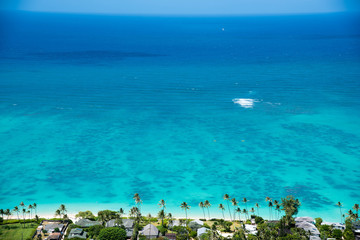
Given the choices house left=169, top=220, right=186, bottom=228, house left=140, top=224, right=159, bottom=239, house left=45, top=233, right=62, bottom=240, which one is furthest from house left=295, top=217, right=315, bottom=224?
house left=45, top=233, right=62, bottom=240

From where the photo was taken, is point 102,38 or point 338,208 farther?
point 102,38

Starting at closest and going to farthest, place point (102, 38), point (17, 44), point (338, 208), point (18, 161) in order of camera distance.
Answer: point (338, 208) → point (18, 161) → point (17, 44) → point (102, 38)

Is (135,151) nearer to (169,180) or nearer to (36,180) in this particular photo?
(169,180)

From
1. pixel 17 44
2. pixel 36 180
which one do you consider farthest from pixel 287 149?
pixel 17 44

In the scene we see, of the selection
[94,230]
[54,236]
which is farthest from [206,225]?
[54,236]

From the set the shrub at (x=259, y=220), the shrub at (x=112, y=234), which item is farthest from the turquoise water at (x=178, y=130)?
the shrub at (x=112, y=234)

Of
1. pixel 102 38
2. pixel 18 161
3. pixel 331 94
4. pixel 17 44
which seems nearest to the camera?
pixel 18 161

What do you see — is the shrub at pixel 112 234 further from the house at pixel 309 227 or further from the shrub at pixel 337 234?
the shrub at pixel 337 234
